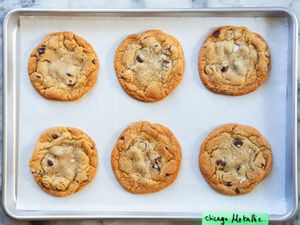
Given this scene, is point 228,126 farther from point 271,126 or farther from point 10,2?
point 10,2

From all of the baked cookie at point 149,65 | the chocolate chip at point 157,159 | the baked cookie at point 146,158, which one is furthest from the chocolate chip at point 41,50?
the chocolate chip at point 157,159

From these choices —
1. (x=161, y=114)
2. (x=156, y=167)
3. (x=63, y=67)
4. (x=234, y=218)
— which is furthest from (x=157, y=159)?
(x=63, y=67)

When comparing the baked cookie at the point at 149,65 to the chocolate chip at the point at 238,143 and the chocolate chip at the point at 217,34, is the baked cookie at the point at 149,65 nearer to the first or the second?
the chocolate chip at the point at 217,34

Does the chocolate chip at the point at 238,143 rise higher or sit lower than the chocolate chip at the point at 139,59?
lower

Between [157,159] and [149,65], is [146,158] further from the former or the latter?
[149,65]

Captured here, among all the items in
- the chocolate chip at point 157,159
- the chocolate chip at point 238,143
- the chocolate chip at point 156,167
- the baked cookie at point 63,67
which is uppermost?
the baked cookie at point 63,67

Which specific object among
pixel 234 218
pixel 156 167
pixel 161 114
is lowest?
pixel 234 218
